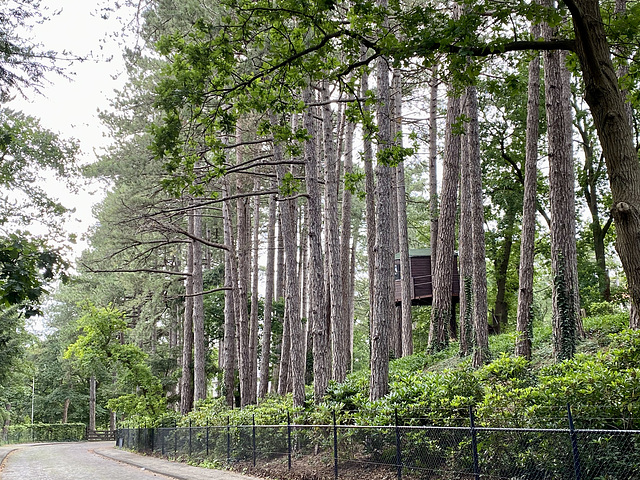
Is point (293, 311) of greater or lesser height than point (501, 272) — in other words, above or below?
below

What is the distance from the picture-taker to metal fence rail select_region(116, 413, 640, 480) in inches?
250

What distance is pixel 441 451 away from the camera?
27.0ft

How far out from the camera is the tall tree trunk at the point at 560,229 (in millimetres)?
10945

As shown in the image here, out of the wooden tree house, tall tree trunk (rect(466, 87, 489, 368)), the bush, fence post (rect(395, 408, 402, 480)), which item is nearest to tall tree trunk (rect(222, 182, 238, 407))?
the wooden tree house

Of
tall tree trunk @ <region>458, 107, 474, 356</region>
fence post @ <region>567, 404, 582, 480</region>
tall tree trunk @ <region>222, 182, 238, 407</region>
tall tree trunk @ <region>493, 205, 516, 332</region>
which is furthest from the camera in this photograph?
tall tree trunk @ <region>493, 205, 516, 332</region>

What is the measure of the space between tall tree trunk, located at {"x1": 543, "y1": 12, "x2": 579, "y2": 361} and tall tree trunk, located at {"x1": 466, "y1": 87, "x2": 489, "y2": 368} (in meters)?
2.02

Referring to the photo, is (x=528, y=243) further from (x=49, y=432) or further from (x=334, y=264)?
(x=49, y=432)

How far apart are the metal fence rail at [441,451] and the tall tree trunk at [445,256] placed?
6.59 metres

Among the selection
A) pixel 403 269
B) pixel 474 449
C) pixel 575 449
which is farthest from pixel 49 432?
pixel 575 449

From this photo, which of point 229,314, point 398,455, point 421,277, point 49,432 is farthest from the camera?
point 49,432

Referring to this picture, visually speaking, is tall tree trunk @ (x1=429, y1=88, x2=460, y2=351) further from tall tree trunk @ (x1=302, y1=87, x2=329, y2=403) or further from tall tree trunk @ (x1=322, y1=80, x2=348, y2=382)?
tall tree trunk @ (x1=302, y1=87, x2=329, y2=403)

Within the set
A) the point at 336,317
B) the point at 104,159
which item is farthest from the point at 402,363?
the point at 104,159

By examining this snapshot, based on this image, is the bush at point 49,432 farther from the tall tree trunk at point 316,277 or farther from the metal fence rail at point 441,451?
the tall tree trunk at point 316,277

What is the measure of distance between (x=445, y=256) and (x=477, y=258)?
4.35m
